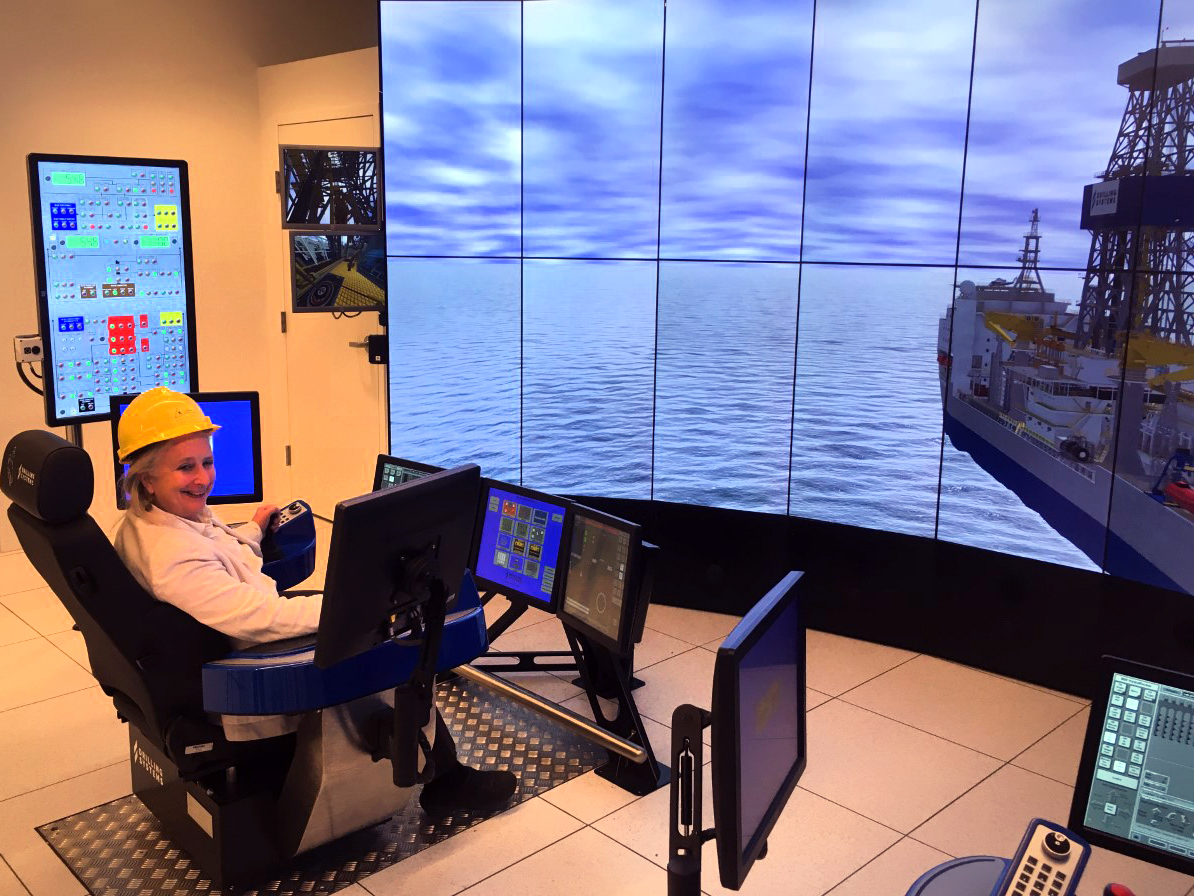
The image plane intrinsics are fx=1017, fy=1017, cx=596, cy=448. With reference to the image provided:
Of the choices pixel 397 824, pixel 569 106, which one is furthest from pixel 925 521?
pixel 397 824

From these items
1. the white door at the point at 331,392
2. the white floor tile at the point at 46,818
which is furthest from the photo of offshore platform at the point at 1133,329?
the white floor tile at the point at 46,818

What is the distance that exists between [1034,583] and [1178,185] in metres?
1.65

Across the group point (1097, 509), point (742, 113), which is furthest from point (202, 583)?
point (742, 113)

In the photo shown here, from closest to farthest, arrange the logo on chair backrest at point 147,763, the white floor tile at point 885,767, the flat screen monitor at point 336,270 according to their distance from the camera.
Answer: the logo on chair backrest at point 147,763, the white floor tile at point 885,767, the flat screen monitor at point 336,270

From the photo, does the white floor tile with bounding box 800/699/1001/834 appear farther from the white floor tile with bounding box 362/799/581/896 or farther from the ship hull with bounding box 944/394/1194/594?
the ship hull with bounding box 944/394/1194/594

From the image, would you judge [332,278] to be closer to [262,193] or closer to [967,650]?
[262,193]

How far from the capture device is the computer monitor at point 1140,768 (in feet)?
5.35

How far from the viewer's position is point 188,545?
8.29 feet

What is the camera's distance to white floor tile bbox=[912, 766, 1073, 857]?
303 centimetres

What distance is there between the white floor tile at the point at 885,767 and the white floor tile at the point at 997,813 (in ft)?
0.16

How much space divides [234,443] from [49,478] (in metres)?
1.10

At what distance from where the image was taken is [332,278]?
5.19m

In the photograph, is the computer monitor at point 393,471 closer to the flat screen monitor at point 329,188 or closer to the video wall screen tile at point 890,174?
the flat screen monitor at point 329,188

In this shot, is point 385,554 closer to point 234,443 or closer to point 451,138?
point 234,443
